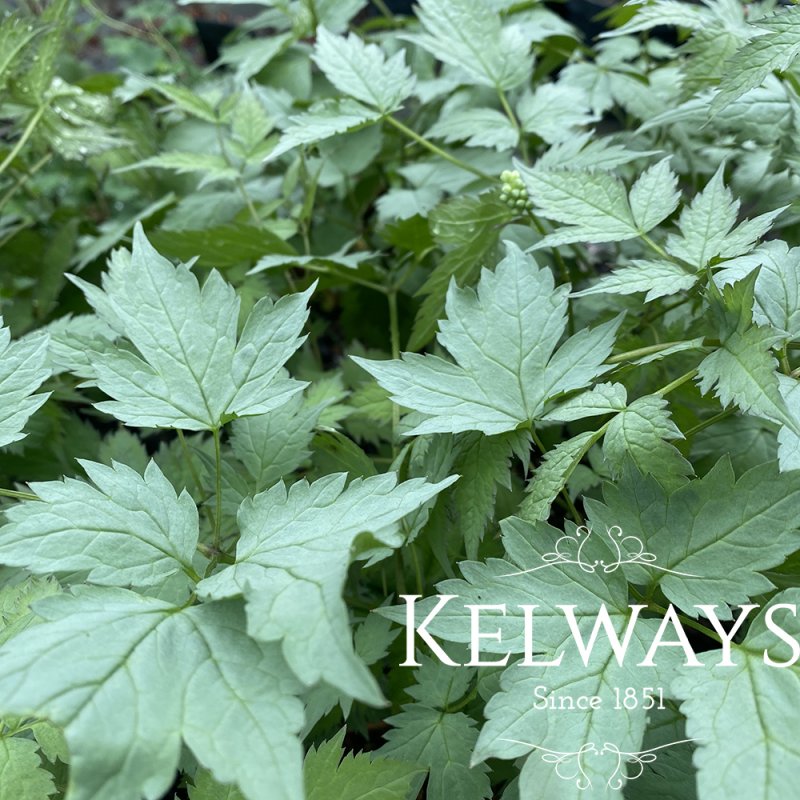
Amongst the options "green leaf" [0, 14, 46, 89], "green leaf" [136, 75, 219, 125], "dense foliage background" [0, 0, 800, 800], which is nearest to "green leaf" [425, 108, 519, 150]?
"dense foliage background" [0, 0, 800, 800]

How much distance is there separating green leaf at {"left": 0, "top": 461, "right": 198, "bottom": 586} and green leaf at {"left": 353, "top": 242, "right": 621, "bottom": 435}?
231mm

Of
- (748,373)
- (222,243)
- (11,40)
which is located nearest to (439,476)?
(748,373)

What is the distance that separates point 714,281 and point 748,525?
0.24 m

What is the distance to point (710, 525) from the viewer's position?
0.71m

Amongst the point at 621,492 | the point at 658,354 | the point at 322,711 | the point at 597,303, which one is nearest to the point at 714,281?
the point at 658,354

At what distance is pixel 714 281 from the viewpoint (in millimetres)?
784

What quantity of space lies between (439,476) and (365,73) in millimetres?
632

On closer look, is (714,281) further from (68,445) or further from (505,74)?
(68,445)

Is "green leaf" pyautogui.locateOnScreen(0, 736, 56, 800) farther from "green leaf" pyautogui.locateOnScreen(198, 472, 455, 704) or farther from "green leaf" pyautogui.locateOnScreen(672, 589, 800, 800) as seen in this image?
"green leaf" pyautogui.locateOnScreen(672, 589, 800, 800)

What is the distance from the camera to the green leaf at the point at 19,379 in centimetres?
83

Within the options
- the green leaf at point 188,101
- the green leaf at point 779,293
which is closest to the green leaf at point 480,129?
the green leaf at point 188,101

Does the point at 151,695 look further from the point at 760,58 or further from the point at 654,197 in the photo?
the point at 760,58

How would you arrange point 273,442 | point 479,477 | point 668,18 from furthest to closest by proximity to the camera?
point 668,18 → point 273,442 → point 479,477

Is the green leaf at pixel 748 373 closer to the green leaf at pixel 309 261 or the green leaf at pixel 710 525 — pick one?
the green leaf at pixel 710 525
